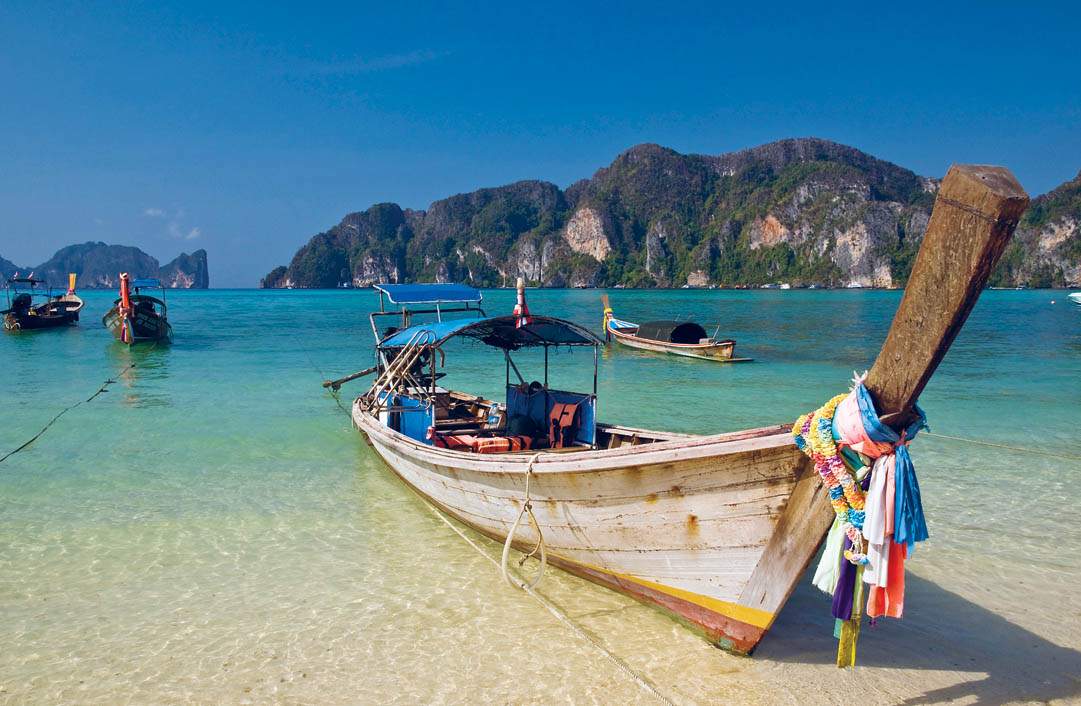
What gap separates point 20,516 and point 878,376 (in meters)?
9.97

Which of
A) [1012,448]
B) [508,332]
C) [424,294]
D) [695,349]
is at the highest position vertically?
[424,294]

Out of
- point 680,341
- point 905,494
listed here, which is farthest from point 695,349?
point 905,494

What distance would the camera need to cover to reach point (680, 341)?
94.4ft

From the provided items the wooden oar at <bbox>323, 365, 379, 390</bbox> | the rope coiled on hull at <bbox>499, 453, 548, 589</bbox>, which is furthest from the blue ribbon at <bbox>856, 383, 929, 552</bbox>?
the wooden oar at <bbox>323, 365, 379, 390</bbox>

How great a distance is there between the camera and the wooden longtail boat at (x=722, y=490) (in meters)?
3.23

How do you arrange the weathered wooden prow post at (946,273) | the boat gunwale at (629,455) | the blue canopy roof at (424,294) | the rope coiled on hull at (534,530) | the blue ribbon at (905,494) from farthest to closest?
the blue canopy roof at (424,294) → the rope coiled on hull at (534,530) → the boat gunwale at (629,455) → the blue ribbon at (905,494) → the weathered wooden prow post at (946,273)

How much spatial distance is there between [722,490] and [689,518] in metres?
0.43

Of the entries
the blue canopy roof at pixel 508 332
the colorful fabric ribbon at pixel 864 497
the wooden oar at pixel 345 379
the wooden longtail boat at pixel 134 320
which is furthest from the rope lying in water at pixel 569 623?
the wooden longtail boat at pixel 134 320

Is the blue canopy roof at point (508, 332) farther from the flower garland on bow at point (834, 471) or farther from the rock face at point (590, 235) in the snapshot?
the rock face at point (590, 235)

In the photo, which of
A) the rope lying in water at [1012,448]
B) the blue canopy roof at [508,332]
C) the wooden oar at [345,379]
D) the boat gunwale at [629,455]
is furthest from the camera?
the wooden oar at [345,379]

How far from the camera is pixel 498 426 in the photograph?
10.2 m

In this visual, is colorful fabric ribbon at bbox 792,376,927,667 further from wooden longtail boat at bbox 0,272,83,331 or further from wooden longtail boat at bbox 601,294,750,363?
wooden longtail boat at bbox 0,272,83,331

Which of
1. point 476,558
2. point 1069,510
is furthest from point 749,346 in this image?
point 476,558

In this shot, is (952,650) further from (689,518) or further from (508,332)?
(508,332)
